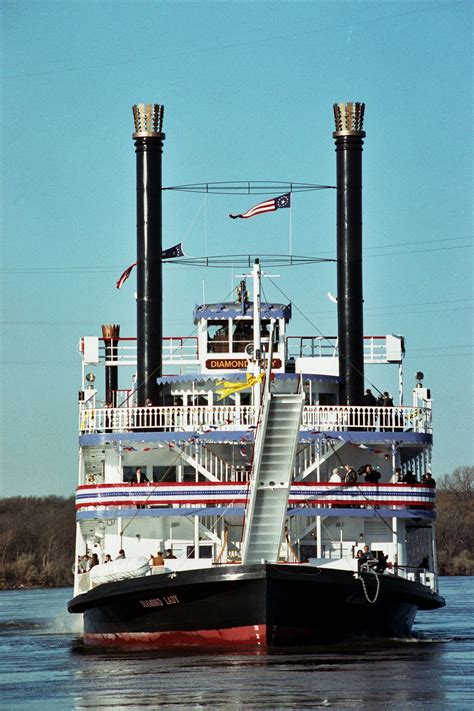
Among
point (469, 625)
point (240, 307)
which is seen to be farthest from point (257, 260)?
point (469, 625)

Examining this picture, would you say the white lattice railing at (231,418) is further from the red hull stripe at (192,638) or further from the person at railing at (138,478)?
the red hull stripe at (192,638)

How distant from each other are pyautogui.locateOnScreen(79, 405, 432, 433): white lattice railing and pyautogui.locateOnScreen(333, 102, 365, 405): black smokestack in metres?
3.72

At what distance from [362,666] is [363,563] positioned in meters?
4.89

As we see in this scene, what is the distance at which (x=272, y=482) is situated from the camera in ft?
127

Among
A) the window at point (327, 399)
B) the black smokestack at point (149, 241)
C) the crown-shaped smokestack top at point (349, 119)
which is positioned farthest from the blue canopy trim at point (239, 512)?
the crown-shaped smokestack top at point (349, 119)

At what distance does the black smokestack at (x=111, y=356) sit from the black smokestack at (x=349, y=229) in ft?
21.7

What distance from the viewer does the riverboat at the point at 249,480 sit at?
38.5 metres

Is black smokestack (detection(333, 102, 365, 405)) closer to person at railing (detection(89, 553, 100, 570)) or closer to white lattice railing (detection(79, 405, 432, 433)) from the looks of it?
white lattice railing (detection(79, 405, 432, 433))

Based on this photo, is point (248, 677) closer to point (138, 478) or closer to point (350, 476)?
point (350, 476)

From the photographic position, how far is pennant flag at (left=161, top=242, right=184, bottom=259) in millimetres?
49281

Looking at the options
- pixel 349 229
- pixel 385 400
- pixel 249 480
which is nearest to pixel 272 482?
pixel 249 480

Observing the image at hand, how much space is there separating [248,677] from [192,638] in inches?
231

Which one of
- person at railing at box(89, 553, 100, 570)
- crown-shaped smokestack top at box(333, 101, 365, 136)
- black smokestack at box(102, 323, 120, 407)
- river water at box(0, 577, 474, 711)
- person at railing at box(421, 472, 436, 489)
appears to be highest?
crown-shaped smokestack top at box(333, 101, 365, 136)

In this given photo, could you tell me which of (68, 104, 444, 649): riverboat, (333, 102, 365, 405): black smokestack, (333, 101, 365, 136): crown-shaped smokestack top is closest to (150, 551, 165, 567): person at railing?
(68, 104, 444, 649): riverboat
